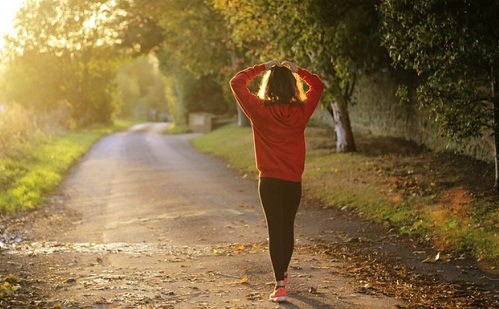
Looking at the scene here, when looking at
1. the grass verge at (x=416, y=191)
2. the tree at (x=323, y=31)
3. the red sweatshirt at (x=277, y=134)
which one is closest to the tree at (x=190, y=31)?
the grass verge at (x=416, y=191)

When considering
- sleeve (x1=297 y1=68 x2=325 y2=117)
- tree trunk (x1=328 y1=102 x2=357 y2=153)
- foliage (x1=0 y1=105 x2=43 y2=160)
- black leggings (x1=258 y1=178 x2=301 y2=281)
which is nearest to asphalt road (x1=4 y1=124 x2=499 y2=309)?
black leggings (x1=258 y1=178 x2=301 y2=281)

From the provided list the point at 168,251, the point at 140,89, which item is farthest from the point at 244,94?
the point at 140,89

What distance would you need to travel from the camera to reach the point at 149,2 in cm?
2989

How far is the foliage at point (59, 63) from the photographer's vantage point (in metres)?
44.1

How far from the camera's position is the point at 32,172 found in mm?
18984

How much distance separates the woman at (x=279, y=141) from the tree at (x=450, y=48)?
501cm

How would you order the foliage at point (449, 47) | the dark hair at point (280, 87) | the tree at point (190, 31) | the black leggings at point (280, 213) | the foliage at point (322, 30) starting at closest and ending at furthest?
1. the dark hair at point (280, 87)
2. the black leggings at point (280, 213)
3. the foliage at point (449, 47)
4. the foliage at point (322, 30)
5. the tree at point (190, 31)

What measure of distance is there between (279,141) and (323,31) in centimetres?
1080

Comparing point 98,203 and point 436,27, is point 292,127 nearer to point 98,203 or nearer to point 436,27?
point 436,27

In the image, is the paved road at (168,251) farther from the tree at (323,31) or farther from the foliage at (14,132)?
the foliage at (14,132)

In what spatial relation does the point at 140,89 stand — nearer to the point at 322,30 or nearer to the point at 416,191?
the point at 322,30

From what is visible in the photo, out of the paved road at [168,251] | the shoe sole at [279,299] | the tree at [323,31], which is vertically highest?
the tree at [323,31]

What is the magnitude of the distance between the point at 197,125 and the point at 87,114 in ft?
37.6

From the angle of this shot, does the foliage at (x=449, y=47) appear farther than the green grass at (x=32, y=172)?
No
